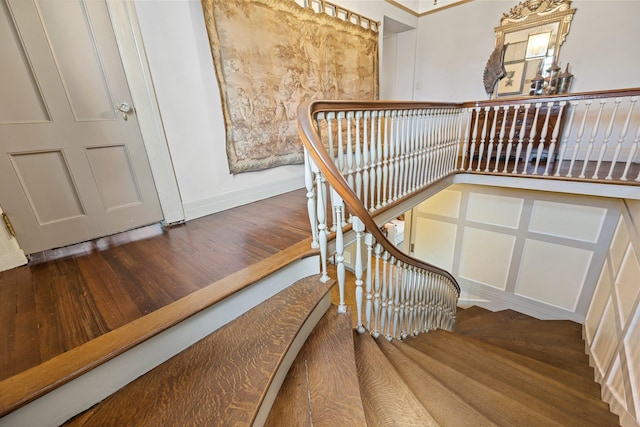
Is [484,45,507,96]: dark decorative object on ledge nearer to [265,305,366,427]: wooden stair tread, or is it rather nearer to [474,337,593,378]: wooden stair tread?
[474,337,593,378]: wooden stair tread

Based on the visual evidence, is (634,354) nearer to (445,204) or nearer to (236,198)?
(445,204)

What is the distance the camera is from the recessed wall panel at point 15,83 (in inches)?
54.6

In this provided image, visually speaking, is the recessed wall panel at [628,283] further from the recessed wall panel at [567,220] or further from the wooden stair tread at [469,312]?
the wooden stair tread at [469,312]

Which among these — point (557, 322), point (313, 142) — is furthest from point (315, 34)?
point (557, 322)

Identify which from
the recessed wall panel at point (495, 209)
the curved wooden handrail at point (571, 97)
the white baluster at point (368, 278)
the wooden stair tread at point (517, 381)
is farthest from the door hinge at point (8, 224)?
the recessed wall panel at point (495, 209)

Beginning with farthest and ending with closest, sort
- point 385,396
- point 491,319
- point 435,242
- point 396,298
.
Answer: point 435,242, point 491,319, point 396,298, point 385,396

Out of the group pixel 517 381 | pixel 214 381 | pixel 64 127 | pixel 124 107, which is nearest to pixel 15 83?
pixel 64 127

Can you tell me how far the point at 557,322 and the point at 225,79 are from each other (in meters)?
5.11

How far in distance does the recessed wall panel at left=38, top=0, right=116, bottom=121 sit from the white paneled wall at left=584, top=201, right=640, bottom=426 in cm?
378

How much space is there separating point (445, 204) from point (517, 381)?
10.3 ft

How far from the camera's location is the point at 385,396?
114cm

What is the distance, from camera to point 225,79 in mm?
2219

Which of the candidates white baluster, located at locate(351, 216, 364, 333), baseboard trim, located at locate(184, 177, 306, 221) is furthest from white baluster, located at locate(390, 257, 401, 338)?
baseboard trim, located at locate(184, 177, 306, 221)

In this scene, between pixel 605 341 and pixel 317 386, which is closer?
pixel 317 386
